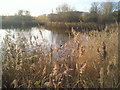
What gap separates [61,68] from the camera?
206cm

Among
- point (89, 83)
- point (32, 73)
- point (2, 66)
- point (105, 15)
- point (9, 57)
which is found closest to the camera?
point (89, 83)

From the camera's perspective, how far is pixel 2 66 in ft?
6.56

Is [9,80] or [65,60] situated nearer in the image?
[9,80]

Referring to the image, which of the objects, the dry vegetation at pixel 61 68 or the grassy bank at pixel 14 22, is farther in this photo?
the grassy bank at pixel 14 22

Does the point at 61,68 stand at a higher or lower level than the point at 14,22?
lower

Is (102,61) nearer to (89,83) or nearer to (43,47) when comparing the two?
(89,83)

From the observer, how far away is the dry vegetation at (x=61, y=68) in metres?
1.57

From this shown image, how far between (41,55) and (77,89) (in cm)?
87

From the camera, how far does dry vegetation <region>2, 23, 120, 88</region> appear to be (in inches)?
62.0

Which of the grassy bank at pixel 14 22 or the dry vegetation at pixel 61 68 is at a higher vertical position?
the grassy bank at pixel 14 22

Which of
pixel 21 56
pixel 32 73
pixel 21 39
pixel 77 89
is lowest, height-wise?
pixel 77 89

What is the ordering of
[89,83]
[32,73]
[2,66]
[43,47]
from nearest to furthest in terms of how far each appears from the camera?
[89,83] < [32,73] < [2,66] < [43,47]

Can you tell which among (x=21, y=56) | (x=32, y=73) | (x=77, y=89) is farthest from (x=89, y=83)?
(x=21, y=56)

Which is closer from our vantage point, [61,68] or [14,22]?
[61,68]
